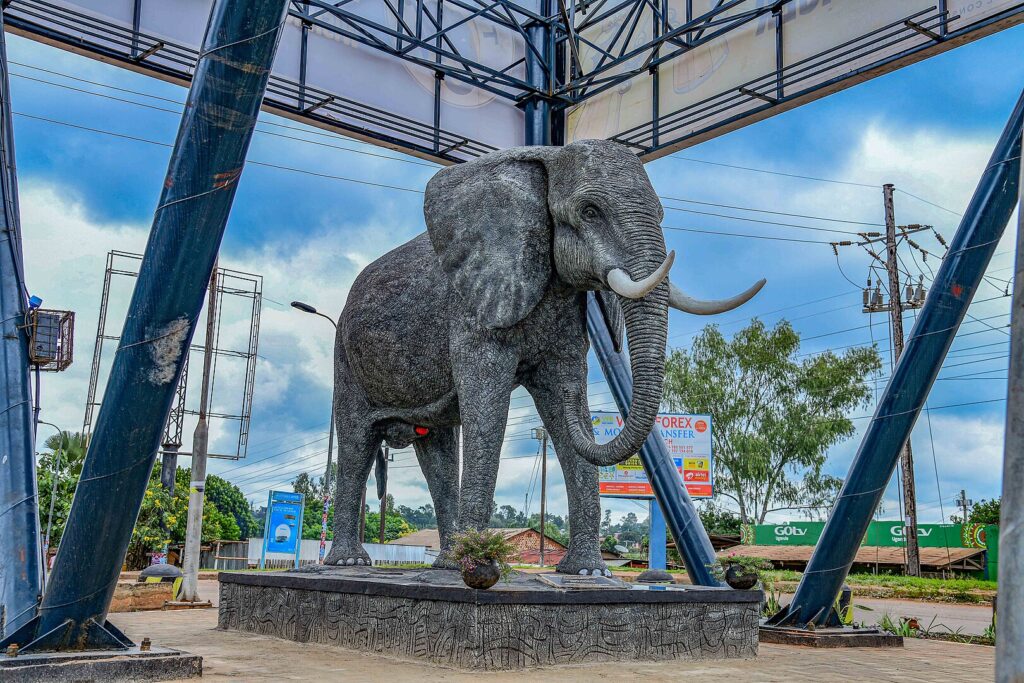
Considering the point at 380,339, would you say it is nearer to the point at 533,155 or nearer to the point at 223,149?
the point at 533,155

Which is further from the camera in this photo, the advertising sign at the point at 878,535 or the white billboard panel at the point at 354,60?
the advertising sign at the point at 878,535

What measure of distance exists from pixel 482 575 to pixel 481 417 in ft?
4.84

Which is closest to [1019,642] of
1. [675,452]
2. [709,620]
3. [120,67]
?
[709,620]

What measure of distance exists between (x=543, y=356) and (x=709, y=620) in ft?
7.70

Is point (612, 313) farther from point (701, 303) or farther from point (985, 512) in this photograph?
point (985, 512)

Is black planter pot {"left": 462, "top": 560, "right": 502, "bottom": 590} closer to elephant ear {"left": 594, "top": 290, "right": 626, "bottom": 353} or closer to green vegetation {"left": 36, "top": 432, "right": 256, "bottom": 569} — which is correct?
elephant ear {"left": 594, "top": 290, "right": 626, "bottom": 353}

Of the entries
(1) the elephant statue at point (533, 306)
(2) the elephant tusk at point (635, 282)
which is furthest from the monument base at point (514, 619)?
(2) the elephant tusk at point (635, 282)

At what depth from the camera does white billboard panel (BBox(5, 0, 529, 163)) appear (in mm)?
11258

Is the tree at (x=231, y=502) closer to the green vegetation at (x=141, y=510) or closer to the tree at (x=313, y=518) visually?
the tree at (x=313, y=518)

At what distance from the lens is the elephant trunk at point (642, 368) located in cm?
666

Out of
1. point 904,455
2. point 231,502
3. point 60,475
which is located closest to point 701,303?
point 904,455

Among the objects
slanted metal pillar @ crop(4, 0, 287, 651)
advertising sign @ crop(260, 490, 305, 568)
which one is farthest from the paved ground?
advertising sign @ crop(260, 490, 305, 568)

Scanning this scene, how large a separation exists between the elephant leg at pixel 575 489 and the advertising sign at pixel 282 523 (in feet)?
44.7

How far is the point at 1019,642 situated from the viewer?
6.93ft
